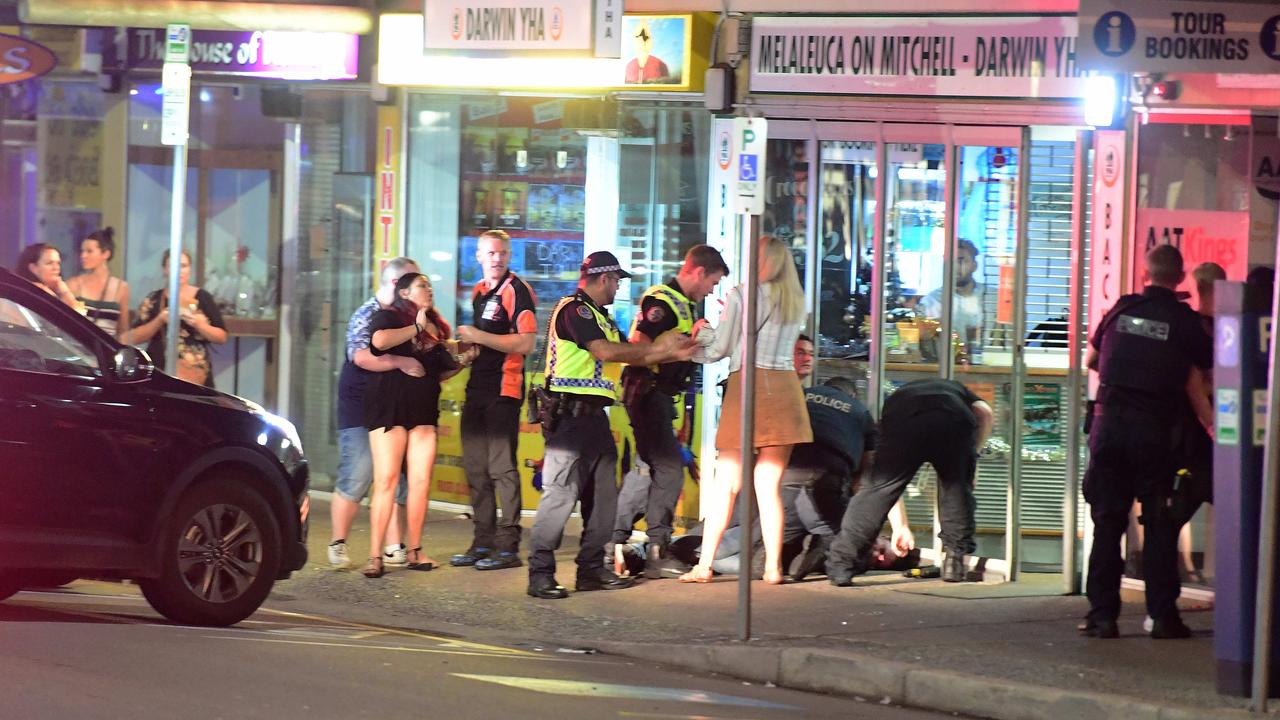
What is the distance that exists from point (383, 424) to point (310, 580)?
1050 millimetres

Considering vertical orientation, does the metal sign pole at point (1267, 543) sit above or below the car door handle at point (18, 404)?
below

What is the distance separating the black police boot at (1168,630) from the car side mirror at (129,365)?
5257 mm

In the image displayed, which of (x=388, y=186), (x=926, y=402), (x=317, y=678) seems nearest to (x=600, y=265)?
(x=926, y=402)

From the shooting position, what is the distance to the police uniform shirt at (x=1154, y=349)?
9.64 meters

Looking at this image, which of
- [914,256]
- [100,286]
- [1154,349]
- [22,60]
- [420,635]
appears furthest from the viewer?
[100,286]

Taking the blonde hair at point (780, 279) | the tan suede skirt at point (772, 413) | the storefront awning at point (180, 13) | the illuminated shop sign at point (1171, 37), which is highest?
the storefront awning at point (180, 13)

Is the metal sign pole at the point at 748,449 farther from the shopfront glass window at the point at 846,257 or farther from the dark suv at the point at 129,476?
the shopfront glass window at the point at 846,257

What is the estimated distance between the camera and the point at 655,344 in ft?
36.9

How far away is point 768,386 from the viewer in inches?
445

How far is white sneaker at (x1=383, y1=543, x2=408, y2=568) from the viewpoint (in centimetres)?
1206

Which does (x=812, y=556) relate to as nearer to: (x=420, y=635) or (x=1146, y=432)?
(x=1146, y=432)

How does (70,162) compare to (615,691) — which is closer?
(615,691)

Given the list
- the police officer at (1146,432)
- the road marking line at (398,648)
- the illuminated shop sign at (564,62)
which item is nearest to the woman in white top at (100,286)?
the illuminated shop sign at (564,62)

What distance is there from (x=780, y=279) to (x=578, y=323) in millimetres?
1307
